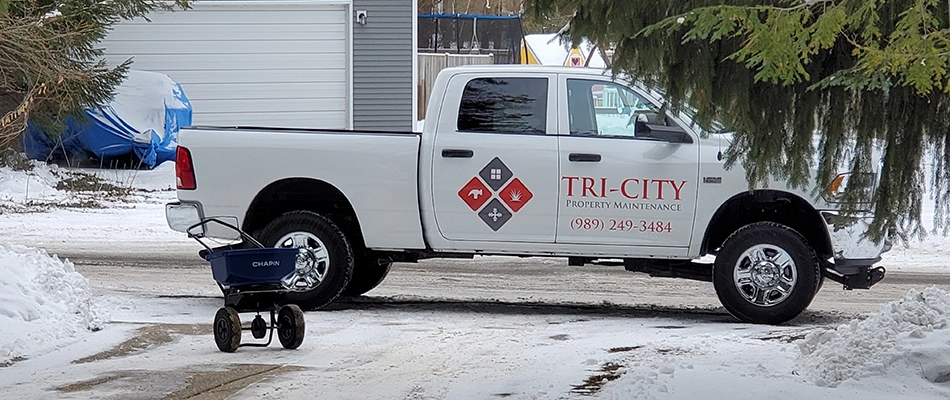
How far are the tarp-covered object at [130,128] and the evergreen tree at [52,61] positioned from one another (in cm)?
74

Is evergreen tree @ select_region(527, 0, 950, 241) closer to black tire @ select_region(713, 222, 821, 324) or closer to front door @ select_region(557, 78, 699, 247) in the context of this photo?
black tire @ select_region(713, 222, 821, 324)

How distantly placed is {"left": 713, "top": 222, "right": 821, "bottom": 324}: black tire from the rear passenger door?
54.9 inches

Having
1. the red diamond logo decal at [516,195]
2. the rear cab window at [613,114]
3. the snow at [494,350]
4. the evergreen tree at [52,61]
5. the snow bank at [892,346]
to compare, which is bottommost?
the snow at [494,350]

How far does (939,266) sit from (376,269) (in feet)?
20.6

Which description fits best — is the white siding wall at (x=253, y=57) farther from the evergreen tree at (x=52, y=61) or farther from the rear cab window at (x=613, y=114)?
the rear cab window at (x=613, y=114)

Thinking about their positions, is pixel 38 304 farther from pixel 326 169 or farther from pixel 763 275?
pixel 763 275

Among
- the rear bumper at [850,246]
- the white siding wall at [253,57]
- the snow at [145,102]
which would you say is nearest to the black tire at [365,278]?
the rear bumper at [850,246]

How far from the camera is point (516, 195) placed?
9.25 meters

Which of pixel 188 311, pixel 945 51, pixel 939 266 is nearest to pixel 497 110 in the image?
pixel 188 311

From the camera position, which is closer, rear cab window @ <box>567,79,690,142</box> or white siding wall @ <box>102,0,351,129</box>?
rear cab window @ <box>567,79,690,142</box>

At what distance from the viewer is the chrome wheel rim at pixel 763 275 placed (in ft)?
29.2

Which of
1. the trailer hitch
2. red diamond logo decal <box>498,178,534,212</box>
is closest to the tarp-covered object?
red diamond logo decal <box>498,178,534,212</box>

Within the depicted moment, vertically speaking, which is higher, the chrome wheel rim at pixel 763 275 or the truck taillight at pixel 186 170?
the truck taillight at pixel 186 170

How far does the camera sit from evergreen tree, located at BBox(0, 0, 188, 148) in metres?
14.4
